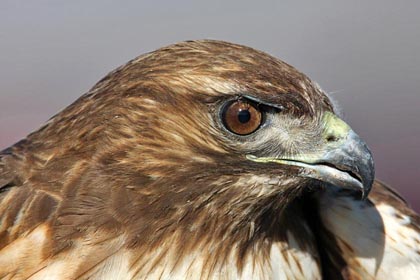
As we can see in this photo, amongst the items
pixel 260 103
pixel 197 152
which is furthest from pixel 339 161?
pixel 197 152

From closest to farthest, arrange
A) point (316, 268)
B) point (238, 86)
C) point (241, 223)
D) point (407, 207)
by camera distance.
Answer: point (238, 86), point (241, 223), point (316, 268), point (407, 207)

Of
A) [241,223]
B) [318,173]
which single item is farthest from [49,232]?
[318,173]

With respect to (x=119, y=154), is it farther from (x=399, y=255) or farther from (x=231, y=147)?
(x=399, y=255)

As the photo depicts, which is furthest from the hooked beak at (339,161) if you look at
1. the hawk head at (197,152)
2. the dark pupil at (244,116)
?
the dark pupil at (244,116)

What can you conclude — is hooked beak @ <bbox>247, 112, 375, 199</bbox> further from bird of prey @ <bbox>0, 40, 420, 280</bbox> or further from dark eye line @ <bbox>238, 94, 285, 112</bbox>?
dark eye line @ <bbox>238, 94, 285, 112</bbox>

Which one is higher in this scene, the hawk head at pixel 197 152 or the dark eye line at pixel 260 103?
the dark eye line at pixel 260 103

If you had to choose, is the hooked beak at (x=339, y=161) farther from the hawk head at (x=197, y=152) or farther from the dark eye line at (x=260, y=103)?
the dark eye line at (x=260, y=103)
